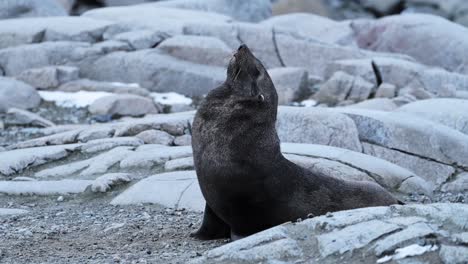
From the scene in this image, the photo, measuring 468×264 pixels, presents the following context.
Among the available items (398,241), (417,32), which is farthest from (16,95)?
(398,241)

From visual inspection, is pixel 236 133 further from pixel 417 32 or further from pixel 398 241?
pixel 417 32

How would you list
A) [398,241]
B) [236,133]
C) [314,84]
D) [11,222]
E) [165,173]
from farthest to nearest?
[314,84]
[165,173]
[11,222]
[236,133]
[398,241]

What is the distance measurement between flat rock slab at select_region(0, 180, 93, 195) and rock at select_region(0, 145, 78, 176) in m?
0.93

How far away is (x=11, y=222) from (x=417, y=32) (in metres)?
14.1

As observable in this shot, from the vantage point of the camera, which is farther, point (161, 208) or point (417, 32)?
point (417, 32)

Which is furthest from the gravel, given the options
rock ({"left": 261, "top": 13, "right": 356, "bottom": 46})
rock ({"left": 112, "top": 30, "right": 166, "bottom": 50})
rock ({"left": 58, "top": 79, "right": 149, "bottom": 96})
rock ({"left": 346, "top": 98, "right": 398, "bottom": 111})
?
rock ({"left": 261, "top": 13, "right": 356, "bottom": 46})

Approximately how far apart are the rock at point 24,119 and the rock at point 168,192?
6029 millimetres

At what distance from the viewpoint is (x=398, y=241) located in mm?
5766

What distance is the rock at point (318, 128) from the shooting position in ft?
39.3

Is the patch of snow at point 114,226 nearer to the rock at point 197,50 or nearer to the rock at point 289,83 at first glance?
the rock at point 289,83

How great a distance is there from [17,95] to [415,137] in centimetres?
762

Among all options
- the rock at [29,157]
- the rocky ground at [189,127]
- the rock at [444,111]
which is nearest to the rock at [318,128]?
the rocky ground at [189,127]

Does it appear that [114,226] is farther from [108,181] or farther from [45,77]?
[45,77]

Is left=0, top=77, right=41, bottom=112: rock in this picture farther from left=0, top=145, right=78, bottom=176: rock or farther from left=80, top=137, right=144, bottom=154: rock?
left=80, top=137, right=144, bottom=154: rock
